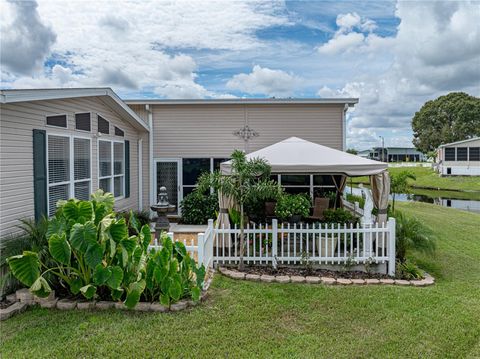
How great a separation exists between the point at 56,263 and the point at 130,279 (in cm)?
109

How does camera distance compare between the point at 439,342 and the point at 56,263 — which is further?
the point at 56,263

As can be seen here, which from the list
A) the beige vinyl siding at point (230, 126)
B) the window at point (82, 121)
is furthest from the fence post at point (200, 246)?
the beige vinyl siding at point (230, 126)

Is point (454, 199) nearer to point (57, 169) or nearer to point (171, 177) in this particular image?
point (171, 177)

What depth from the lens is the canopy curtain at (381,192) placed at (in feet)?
22.2

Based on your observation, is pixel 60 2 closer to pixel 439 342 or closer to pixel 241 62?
pixel 241 62

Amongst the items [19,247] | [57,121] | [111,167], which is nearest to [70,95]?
[57,121]

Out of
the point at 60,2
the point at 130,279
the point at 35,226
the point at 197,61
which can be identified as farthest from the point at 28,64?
the point at 197,61

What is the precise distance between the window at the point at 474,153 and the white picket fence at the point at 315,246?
3359 centimetres

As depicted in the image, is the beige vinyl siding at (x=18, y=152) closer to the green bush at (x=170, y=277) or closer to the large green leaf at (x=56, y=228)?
the large green leaf at (x=56, y=228)

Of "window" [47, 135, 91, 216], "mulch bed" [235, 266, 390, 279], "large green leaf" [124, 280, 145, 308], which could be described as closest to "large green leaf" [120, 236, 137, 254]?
"large green leaf" [124, 280, 145, 308]

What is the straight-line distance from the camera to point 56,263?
4.72 metres

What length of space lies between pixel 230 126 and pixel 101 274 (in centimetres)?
740

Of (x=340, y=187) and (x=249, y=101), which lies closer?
(x=340, y=187)

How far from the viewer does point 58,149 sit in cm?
658
